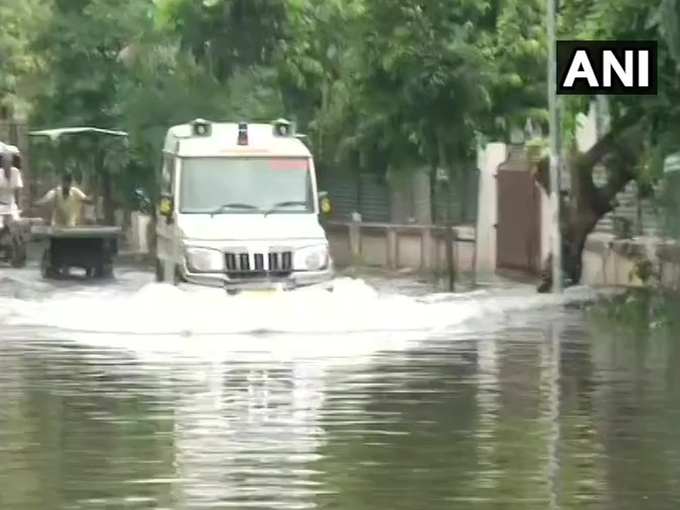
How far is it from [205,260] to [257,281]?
0.72m

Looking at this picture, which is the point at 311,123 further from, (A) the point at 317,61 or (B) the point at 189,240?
(B) the point at 189,240

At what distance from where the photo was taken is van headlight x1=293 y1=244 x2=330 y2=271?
26609mm

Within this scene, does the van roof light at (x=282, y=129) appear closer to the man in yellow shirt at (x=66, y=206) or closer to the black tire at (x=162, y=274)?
the black tire at (x=162, y=274)

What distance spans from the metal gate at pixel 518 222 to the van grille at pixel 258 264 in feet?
31.8

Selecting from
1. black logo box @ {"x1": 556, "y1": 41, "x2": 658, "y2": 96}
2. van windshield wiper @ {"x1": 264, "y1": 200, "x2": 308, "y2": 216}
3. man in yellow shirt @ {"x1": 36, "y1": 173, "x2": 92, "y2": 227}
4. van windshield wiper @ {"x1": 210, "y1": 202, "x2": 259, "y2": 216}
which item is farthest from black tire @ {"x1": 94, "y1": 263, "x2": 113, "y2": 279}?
black logo box @ {"x1": 556, "y1": 41, "x2": 658, "y2": 96}

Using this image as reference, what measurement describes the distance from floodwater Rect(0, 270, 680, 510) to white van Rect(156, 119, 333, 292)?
44 centimetres

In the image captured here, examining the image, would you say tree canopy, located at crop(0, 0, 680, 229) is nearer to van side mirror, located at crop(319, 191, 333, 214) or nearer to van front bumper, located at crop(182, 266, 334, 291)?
van side mirror, located at crop(319, 191, 333, 214)

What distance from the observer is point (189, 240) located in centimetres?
2684

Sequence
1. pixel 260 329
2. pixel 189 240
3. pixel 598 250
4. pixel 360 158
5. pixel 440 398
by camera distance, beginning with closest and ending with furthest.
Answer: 1. pixel 440 398
2. pixel 260 329
3. pixel 189 240
4. pixel 598 250
5. pixel 360 158

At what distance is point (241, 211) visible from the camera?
27.8m

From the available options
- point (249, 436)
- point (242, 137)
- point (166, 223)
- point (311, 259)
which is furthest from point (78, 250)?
point (249, 436)

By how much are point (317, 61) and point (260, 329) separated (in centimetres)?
1568

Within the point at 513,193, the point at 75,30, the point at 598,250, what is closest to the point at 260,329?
the point at 598,250

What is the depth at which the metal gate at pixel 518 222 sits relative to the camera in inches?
1407
